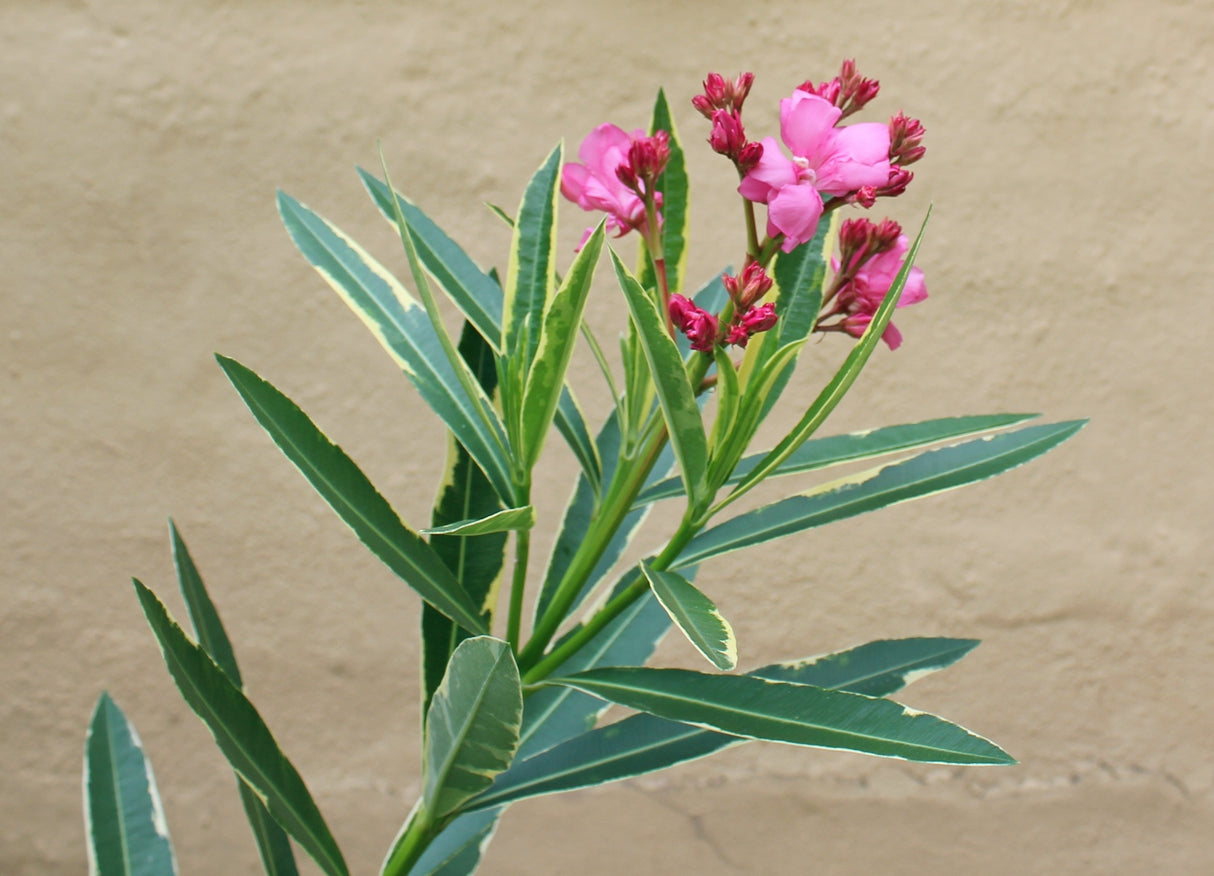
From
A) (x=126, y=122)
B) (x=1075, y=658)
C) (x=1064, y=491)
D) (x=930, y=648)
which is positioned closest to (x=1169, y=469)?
(x=1064, y=491)

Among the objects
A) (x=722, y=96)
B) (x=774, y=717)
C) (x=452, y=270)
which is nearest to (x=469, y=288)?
(x=452, y=270)

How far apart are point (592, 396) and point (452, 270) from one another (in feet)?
1.80

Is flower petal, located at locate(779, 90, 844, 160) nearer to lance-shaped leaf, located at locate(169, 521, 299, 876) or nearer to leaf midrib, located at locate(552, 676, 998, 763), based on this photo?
leaf midrib, located at locate(552, 676, 998, 763)

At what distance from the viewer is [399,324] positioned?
0.66 meters

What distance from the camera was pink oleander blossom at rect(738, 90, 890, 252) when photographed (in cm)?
47

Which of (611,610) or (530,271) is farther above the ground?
(530,271)

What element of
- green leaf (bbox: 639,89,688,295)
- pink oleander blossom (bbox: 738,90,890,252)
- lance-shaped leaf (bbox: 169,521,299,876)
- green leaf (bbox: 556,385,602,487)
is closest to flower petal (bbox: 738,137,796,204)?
pink oleander blossom (bbox: 738,90,890,252)

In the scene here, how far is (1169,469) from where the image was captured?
122cm

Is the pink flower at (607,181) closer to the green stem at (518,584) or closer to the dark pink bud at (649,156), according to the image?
the dark pink bud at (649,156)

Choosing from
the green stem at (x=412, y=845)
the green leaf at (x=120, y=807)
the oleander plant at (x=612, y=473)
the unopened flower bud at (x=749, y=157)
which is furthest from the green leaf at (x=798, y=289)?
the green leaf at (x=120, y=807)

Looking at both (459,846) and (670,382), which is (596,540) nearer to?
(670,382)

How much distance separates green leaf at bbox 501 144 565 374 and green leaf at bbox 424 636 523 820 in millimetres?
165

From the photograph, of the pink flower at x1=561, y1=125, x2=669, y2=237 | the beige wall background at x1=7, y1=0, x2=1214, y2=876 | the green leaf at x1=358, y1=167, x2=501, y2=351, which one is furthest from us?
the beige wall background at x1=7, y1=0, x2=1214, y2=876

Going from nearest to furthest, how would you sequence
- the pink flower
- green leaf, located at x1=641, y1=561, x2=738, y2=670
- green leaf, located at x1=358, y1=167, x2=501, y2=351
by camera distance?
green leaf, located at x1=641, y1=561, x2=738, y2=670 < the pink flower < green leaf, located at x1=358, y1=167, x2=501, y2=351
